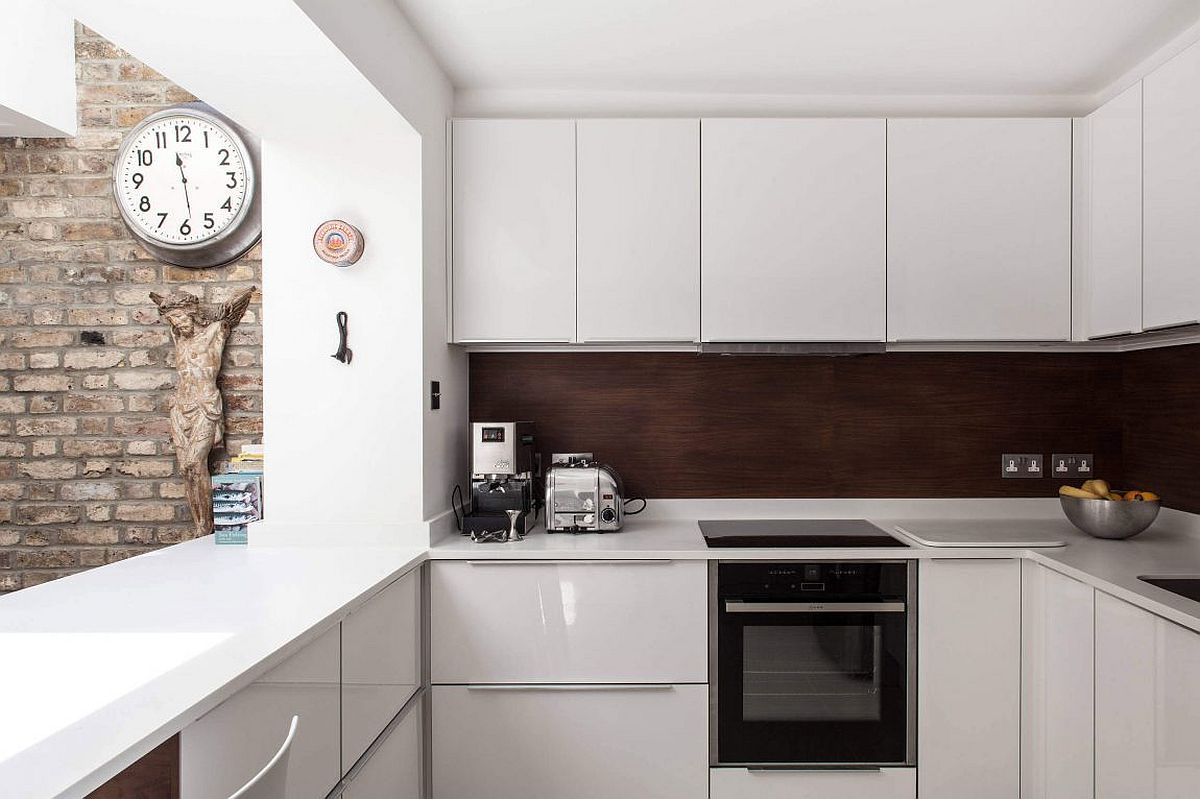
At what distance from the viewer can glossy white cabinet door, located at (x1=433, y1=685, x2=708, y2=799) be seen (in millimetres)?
2414

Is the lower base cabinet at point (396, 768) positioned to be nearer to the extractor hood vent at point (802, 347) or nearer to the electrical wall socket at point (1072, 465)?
the extractor hood vent at point (802, 347)

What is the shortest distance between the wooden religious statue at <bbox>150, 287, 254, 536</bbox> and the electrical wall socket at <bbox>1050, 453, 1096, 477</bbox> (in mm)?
3212

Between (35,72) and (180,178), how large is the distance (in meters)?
1.68

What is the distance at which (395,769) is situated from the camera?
7.03 ft

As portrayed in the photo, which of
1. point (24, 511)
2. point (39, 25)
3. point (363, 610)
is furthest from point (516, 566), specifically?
point (24, 511)

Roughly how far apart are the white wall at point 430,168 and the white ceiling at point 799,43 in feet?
0.35

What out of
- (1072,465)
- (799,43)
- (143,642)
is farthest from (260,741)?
(1072,465)

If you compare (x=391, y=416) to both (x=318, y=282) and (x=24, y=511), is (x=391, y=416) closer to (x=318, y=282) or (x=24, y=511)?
(x=318, y=282)

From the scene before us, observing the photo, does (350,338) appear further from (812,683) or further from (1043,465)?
(1043,465)

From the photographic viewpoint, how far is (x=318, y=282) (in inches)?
97.9

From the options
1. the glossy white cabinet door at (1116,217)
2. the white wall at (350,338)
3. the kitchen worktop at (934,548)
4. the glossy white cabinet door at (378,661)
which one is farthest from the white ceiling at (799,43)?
the glossy white cabinet door at (378,661)

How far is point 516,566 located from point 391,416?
62 centimetres

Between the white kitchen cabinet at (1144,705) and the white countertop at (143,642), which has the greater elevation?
the white countertop at (143,642)

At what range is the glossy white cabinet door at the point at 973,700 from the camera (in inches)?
94.5
